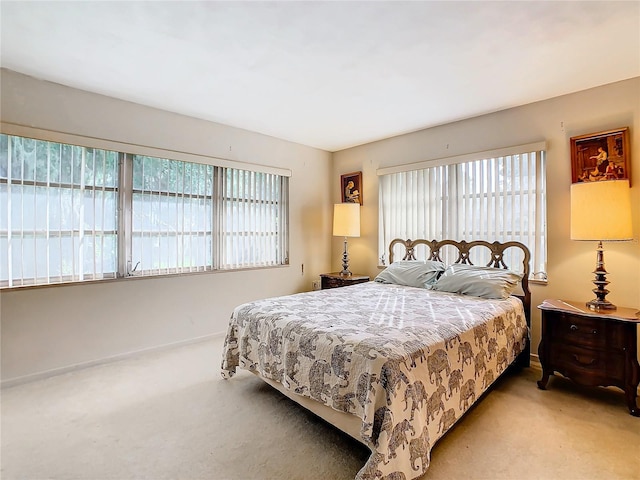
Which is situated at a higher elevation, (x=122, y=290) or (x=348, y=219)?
(x=348, y=219)

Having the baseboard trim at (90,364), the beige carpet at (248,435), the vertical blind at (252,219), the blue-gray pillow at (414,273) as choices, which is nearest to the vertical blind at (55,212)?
the baseboard trim at (90,364)

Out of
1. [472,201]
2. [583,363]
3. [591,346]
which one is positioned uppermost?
[472,201]

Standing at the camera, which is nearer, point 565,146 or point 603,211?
point 603,211

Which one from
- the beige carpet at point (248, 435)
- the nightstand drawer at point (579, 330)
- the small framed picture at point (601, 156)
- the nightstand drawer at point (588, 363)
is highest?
the small framed picture at point (601, 156)

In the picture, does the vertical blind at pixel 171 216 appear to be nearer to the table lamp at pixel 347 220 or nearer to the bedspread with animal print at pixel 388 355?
the bedspread with animal print at pixel 388 355

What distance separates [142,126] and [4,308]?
6.42 feet

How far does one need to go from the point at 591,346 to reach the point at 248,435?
8.17ft

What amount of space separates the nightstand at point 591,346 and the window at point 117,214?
3183 mm

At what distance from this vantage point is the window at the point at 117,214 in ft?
8.65

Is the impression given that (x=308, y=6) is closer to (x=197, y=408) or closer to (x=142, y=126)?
(x=142, y=126)

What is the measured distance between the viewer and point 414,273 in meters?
3.52

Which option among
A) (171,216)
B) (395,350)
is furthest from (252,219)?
(395,350)

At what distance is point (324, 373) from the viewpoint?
1.78 meters

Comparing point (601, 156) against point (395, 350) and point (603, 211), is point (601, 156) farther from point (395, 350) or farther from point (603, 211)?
point (395, 350)
